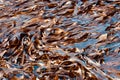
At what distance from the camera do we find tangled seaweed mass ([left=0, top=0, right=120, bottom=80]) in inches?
100

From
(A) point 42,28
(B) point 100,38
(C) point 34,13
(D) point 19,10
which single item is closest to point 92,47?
(B) point 100,38

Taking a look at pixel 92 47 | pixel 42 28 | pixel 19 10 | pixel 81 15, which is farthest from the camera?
pixel 19 10

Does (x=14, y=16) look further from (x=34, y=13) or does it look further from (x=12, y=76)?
(x=12, y=76)

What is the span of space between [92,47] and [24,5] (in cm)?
152

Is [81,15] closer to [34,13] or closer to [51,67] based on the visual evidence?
[34,13]

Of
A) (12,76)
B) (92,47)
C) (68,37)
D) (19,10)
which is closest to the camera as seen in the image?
(12,76)

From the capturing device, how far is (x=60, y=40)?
3035 mm

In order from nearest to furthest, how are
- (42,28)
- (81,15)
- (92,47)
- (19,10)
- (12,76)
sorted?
(12,76) → (92,47) → (42,28) → (81,15) → (19,10)

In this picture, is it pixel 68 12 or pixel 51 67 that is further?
pixel 68 12

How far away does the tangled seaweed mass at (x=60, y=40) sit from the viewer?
2.55m

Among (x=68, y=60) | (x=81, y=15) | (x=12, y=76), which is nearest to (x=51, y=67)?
(x=68, y=60)

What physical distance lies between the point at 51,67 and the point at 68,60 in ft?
0.52

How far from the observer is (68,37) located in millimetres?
3068

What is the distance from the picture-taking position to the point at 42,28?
329cm
